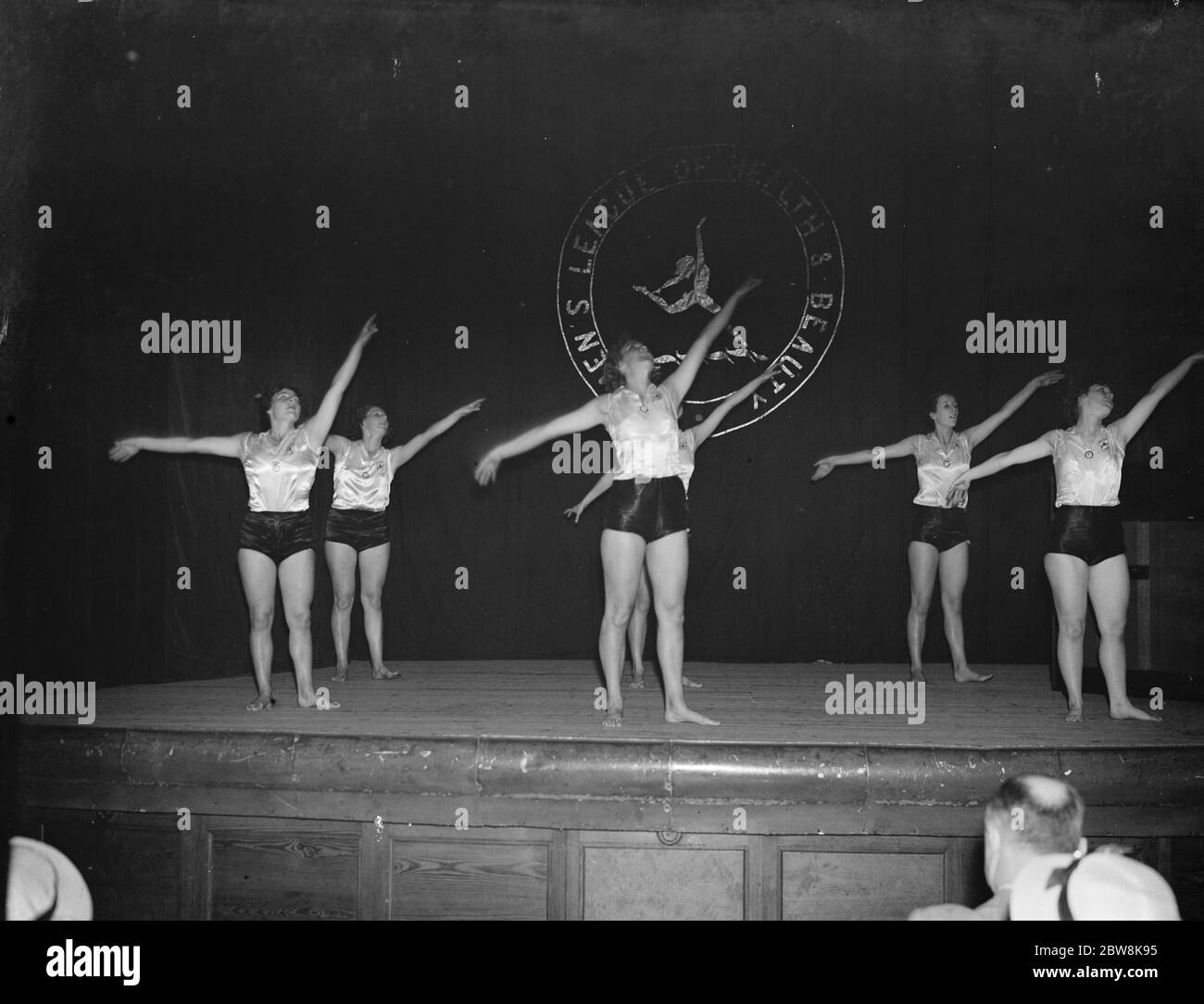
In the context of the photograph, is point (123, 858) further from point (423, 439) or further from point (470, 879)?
point (423, 439)

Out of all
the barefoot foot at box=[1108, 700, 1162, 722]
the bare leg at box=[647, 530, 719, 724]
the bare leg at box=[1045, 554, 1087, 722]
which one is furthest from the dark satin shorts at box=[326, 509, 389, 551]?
the barefoot foot at box=[1108, 700, 1162, 722]

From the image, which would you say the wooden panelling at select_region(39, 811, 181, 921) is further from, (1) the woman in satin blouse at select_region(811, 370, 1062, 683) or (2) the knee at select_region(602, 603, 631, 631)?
(1) the woman in satin blouse at select_region(811, 370, 1062, 683)

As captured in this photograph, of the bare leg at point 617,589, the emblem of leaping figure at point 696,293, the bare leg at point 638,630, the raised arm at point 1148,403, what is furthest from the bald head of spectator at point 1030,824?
the emblem of leaping figure at point 696,293

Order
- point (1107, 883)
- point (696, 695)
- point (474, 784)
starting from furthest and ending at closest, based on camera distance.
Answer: point (696, 695) → point (474, 784) → point (1107, 883)

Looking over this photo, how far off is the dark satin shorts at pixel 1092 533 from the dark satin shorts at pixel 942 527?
1.20 m

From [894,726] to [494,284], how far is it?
410 centimetres

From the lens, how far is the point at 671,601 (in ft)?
14.5

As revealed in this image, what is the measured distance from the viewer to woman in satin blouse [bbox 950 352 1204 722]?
4480 millimetres

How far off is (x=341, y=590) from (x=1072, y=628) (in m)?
3.82

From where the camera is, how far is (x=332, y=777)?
13.0 ft

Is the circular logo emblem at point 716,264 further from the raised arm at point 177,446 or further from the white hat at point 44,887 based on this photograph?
the white hat at point 44,887
